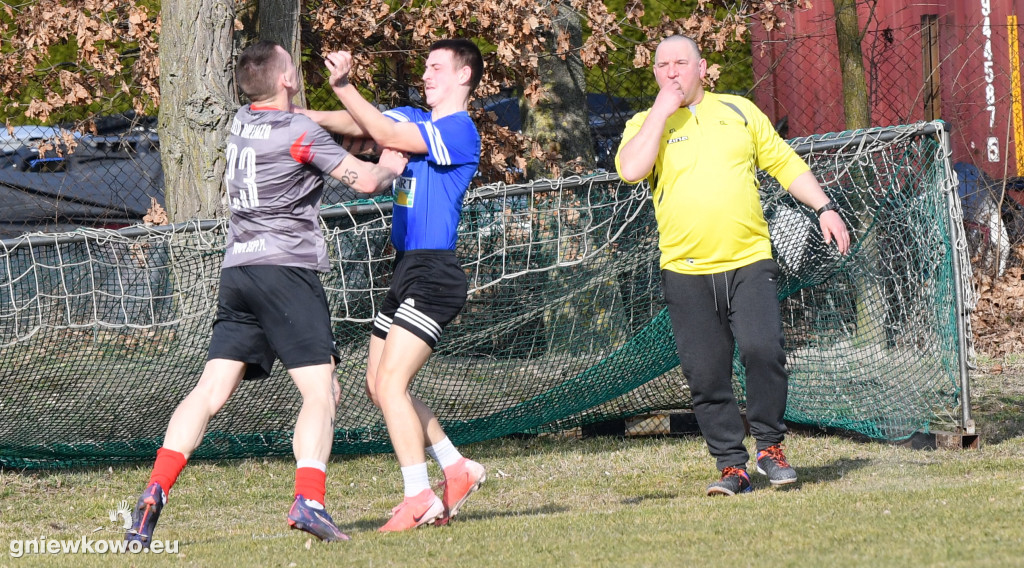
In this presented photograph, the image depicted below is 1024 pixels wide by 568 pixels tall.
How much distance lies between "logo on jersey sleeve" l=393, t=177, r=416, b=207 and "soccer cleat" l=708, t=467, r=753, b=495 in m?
1.78

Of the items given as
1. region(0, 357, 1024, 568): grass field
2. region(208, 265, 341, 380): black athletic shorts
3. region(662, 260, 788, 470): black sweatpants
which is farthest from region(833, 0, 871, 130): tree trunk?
region(208, 265, 341, 380): black athletic shorts

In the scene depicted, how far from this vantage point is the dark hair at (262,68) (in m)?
4.11

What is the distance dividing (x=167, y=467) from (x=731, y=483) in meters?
2.31

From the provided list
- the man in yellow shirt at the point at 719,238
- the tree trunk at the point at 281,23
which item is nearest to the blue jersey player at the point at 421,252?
the man in yellow shirt at the point at 719,238

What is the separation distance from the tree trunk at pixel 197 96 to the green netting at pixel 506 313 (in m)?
1.14

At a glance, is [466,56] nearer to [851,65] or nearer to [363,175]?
[363,175]

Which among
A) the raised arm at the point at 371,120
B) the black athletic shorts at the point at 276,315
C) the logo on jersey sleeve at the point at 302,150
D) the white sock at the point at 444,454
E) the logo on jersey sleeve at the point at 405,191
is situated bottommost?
the white sock at the point at 444,454

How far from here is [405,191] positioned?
436cm

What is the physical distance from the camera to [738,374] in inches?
266

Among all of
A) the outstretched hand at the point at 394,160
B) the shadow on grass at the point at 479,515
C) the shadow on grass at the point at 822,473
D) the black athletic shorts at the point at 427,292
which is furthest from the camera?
the shadow on grass at the point at 822,473

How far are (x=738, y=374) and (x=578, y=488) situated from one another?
1763 millimetres

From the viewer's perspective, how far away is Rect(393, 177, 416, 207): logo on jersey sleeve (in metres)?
4.34

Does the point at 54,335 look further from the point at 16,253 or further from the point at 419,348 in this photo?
the point at 419,348

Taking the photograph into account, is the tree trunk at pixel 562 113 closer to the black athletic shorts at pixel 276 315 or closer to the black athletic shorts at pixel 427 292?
the black athletic shorts at pixel 427 292
